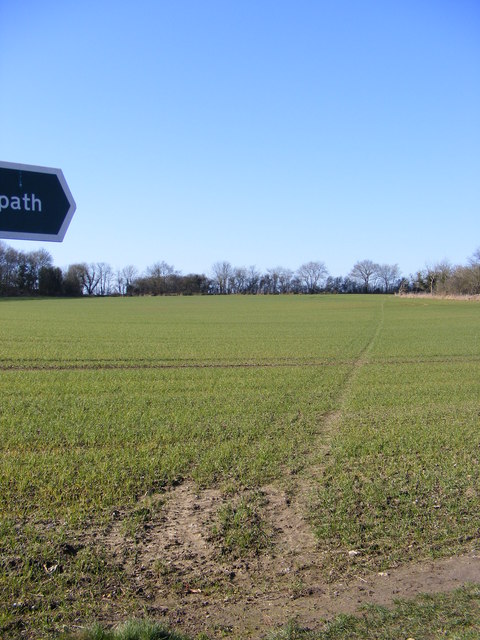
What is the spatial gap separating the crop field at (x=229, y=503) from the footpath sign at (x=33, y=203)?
2.82 m

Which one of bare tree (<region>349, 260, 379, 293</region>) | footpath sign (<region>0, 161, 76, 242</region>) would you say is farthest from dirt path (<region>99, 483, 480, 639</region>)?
bare tree (<region>349, 260, 379, 293</region>)

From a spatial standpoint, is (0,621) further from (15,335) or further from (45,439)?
(15,335)

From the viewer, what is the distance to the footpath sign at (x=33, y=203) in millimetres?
3387

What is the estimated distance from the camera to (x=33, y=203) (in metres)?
3.51

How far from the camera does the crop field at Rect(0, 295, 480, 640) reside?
445 centimetres

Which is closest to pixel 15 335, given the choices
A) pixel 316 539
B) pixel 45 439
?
pixel 45 439

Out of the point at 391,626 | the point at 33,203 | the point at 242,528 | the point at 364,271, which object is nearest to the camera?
the point at 33,203

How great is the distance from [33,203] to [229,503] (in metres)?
4.52

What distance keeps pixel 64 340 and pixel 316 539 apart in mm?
26708

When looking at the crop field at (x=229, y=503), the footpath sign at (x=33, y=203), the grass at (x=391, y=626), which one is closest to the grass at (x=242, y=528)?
the crop field at (x=229, y=503)

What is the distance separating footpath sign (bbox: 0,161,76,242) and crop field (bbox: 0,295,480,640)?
282cm

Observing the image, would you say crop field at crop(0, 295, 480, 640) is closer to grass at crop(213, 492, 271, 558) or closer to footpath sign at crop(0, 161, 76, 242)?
grass at crop(213, 492, 271, 558)

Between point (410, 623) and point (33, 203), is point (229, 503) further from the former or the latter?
point (33, 203)

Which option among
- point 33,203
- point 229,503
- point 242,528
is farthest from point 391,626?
point 33,203
